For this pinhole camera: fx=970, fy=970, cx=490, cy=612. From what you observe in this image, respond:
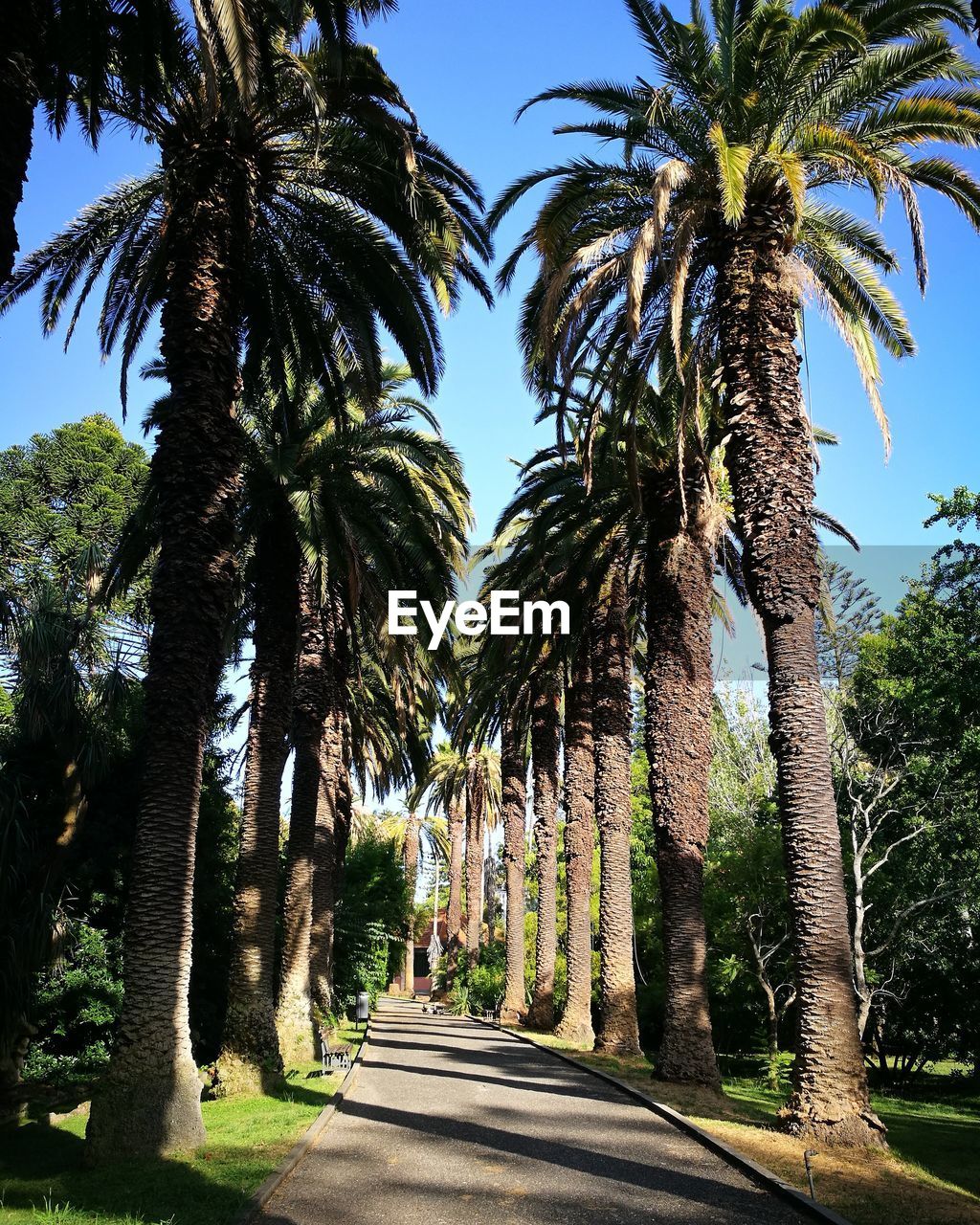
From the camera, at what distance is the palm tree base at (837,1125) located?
9320mm

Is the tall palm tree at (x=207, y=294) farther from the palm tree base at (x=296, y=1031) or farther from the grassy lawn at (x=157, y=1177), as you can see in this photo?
the palm tree base at (x=296, y=1031)

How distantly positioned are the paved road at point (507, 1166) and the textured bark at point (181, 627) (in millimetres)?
1827

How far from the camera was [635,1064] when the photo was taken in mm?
18094

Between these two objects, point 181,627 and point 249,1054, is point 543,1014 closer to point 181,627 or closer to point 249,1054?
point 249,1054

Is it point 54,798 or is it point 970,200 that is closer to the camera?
point 970,200

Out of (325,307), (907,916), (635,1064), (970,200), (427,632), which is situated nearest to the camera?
(970,200)

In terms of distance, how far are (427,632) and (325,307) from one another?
18.2 ft

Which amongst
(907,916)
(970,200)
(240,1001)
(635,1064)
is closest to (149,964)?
(240,1001)

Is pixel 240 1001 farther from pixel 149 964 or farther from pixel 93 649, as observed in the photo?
pixel 93 649

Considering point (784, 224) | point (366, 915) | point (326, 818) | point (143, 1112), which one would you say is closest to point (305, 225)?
point (784, 224)

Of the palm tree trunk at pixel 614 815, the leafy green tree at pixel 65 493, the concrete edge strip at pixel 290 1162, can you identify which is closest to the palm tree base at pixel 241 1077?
the concrete edge strip at pixel 290 1162

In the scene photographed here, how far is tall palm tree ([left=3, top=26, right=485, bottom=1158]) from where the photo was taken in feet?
31.9

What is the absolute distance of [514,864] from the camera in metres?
32.1

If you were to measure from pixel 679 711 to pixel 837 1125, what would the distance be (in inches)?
311
